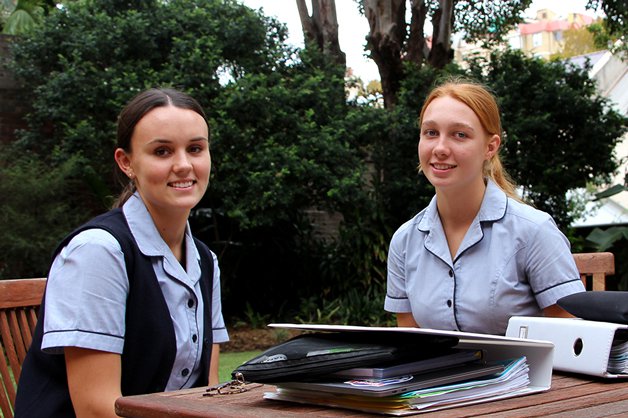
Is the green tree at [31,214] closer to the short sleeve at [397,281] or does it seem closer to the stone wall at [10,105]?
the stone wall at [10,105]

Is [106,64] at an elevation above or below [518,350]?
above

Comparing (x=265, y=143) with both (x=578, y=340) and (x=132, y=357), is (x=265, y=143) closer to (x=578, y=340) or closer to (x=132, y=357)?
(x=132, y=357)

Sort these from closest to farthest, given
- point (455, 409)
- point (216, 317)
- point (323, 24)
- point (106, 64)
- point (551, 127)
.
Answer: point (455, 409) → point (216, 317) → point (106, 64) → point (551, 127) → point (323, 24)

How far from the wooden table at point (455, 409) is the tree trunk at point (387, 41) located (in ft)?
32.2

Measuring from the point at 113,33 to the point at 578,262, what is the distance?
770 cm

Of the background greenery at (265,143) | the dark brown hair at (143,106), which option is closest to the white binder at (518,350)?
the dark brown hair at (143,106)

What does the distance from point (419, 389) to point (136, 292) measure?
93 cm

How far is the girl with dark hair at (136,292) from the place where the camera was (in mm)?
2115

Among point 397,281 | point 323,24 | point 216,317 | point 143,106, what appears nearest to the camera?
point 143,106

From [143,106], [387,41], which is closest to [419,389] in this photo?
[143,106]

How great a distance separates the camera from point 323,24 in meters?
12.0

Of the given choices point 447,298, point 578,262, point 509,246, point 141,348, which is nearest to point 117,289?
point 141,348

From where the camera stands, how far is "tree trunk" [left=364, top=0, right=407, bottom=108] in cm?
1151

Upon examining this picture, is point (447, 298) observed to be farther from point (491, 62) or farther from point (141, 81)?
point (491, 62)
